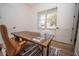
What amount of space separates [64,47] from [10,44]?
91 centimetres

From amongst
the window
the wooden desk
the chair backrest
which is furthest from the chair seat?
the window

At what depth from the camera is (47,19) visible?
4.67ft

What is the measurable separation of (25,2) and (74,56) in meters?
1.27

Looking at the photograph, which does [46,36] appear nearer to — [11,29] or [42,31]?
[42,31]

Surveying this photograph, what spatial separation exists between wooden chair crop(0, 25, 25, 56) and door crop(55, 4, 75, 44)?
0.66 m

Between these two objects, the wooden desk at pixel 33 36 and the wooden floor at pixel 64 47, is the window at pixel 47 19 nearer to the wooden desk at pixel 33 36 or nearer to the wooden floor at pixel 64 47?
A: the wooden desk at pixel 33 36

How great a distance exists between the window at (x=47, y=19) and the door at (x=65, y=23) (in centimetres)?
8

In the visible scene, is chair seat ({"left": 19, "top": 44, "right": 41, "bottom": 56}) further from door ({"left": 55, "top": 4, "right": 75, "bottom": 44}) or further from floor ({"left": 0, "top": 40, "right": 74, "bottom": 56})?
door ({"left": 55, "top": 4, "right": 75, "bottom": 44})

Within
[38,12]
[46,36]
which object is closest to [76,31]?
[46,36]

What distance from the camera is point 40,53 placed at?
1.48 meters

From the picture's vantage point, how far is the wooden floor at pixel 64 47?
1440mm

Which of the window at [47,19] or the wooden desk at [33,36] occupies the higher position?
the window at [47,19]

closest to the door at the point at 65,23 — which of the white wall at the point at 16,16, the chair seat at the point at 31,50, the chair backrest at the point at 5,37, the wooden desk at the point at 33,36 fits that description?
the wooden desk at the point at 33,36

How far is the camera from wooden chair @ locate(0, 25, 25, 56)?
4.37ft
